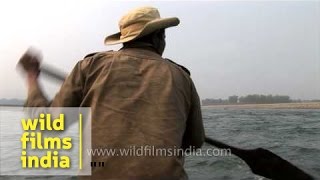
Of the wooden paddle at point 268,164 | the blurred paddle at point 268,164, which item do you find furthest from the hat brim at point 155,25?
the wooden paddle at point 268,164

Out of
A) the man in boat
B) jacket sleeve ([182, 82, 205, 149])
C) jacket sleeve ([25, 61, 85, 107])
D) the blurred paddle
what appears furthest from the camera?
the blurred paddle

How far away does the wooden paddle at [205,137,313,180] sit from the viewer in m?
5.92

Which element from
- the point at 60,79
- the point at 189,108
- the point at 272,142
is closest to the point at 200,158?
the point at 272,142

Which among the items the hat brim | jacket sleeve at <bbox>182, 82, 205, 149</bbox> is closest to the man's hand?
the hat brim

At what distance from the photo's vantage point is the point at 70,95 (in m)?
2.72

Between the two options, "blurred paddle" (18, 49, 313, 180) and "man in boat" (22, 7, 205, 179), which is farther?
"blurred paddle" (18, 49, 313, 180)

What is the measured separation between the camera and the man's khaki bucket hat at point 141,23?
279 centimetres

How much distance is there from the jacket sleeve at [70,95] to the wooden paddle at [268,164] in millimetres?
3546

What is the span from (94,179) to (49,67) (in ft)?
4.90

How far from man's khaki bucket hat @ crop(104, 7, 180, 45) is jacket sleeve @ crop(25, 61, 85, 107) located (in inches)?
15.9

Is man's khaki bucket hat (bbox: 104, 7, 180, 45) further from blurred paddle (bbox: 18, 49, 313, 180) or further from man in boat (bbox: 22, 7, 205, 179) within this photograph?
blurred paddle (bbox: 18, 49, 313, 180)

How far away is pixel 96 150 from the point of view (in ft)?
8.43

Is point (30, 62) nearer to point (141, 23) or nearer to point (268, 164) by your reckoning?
point (141, 23)

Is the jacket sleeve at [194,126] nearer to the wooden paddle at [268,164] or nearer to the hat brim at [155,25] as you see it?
the hat brim at [155,25]
